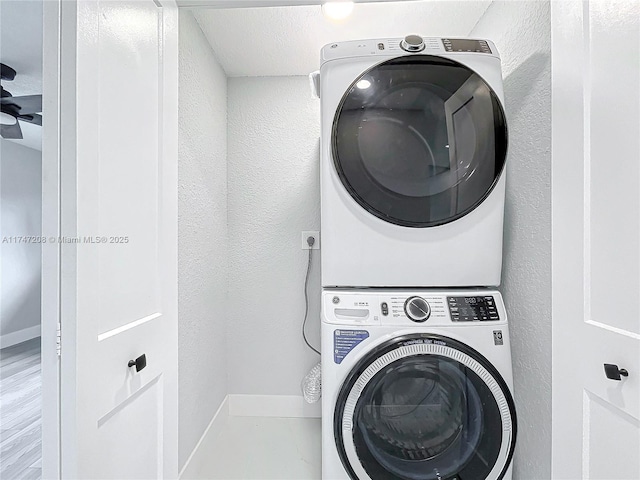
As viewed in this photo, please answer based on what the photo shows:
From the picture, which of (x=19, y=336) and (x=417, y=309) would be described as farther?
(x=417, y=309)

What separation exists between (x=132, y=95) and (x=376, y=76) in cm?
84

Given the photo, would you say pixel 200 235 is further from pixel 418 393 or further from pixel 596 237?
pixel 596 237

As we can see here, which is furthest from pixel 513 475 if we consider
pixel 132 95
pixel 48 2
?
pixel 48 2

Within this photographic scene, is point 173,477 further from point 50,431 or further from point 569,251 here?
point 569,251

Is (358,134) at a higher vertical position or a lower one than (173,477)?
higher

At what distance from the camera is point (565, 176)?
104cm

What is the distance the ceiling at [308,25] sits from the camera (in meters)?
1.77

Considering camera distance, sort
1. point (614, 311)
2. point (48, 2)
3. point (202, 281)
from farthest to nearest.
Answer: point (202, 281), point (614, 311), point (48, 2)

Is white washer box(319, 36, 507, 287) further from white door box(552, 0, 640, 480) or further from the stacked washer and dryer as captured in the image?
white door box(552, 0, 640, 480)

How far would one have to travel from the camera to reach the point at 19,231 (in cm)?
70

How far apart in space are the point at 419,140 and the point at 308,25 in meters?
0.97

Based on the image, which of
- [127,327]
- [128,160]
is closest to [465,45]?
[128,160]

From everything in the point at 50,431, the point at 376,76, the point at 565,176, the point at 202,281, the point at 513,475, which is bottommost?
the point at 513,475

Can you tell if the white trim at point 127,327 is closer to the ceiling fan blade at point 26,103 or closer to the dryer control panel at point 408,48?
the ceiling fan blade at point 26,103
